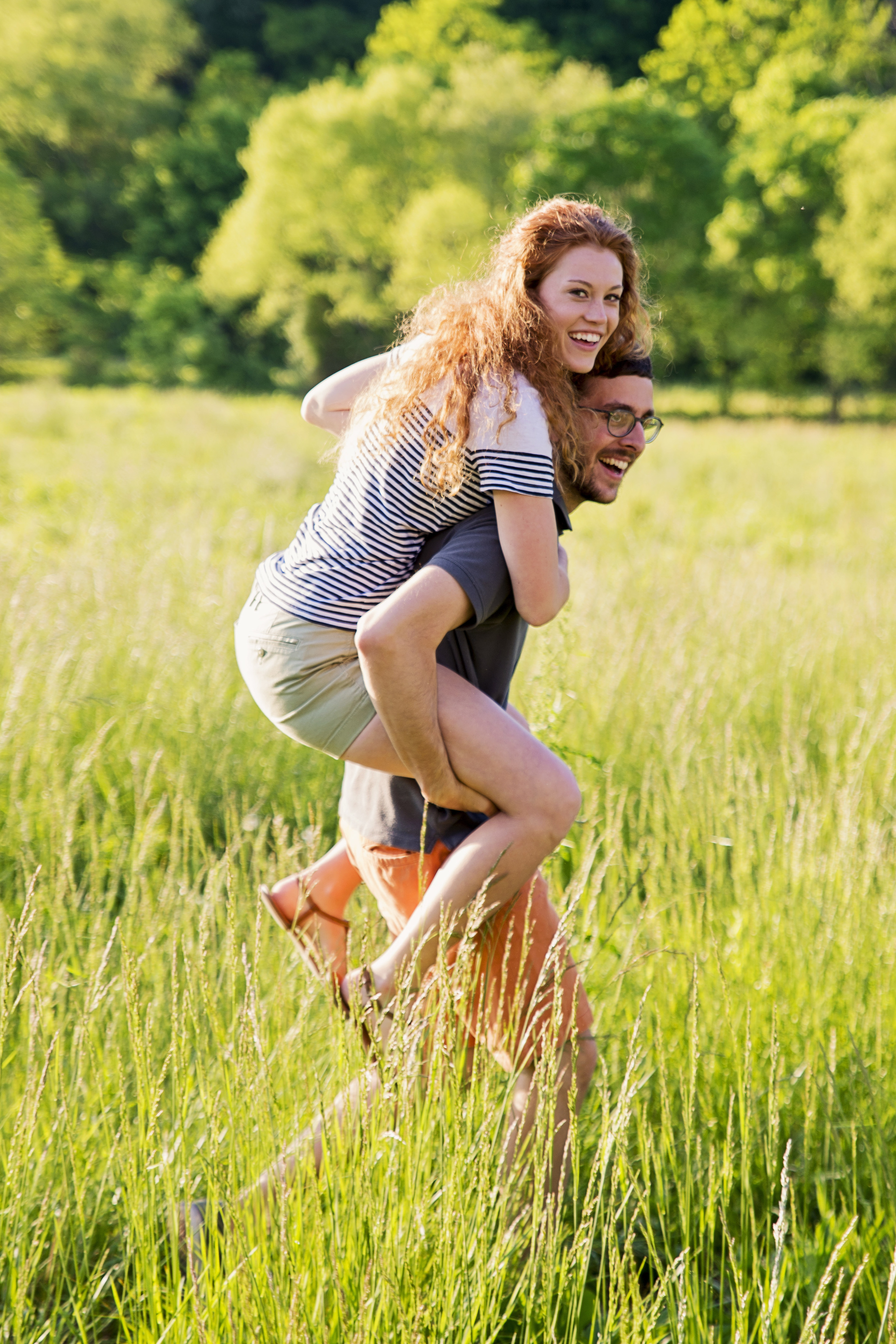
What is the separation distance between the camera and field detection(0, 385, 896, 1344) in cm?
150

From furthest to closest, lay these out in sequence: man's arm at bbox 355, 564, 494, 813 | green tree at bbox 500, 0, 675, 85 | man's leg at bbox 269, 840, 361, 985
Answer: green tree at bbox 500, 0, 675, 85
man's leg at bbox 269, 840, 361, 985
man's arm at bbox 355, 564, 494, 813

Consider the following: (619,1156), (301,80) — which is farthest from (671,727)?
(301,80)

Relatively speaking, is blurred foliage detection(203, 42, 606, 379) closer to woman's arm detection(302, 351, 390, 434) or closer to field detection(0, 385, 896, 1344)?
field detection(0, 385, 896, 1344)

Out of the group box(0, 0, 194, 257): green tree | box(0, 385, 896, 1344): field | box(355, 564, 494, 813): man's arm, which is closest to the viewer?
box(0, 385, 896, 1344): field

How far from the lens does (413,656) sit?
1.75 m

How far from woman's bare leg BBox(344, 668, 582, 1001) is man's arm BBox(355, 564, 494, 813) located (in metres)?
0.06

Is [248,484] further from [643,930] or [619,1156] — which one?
[619,1156]

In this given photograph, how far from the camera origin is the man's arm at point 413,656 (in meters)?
1.73

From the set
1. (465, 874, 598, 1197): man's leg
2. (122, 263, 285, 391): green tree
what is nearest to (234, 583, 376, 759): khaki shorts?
(465, 874, 598, 1197): man's leg

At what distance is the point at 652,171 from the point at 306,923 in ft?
131

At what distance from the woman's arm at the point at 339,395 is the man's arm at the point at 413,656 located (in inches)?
24.2

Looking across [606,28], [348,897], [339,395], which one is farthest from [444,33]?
[348,897]

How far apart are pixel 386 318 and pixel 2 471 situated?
3330cm

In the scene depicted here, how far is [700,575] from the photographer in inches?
287
